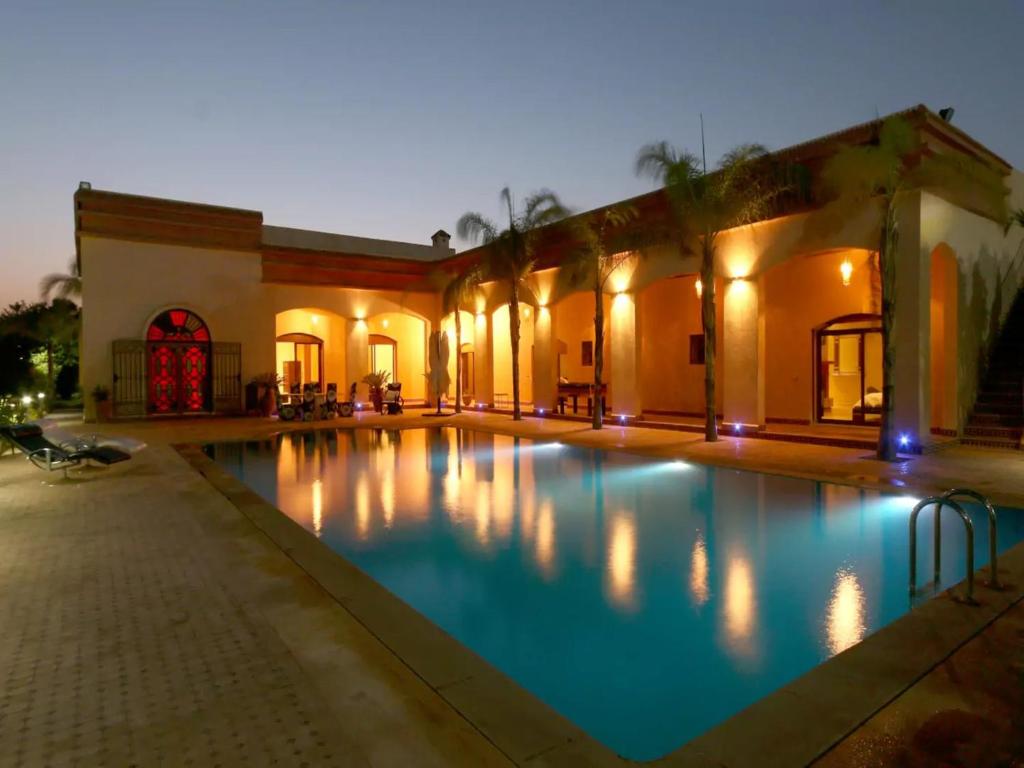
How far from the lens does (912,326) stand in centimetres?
1033

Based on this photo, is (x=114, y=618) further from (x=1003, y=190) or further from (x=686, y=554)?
(x=1003, y=190)

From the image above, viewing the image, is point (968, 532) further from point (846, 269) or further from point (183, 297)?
point (183, 297)

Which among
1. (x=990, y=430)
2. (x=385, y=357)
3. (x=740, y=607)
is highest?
(x=385, y=357)

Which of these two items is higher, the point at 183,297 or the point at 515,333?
the point at 183,297

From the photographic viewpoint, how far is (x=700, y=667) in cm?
372

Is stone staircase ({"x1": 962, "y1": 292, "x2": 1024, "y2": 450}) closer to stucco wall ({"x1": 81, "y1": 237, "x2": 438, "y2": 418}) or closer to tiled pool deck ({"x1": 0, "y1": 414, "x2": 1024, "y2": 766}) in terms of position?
tiled pool deck ({"x1": 0, "y1": 414, "x2": 1024, "y2": 766})

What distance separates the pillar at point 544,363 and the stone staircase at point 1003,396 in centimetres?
985

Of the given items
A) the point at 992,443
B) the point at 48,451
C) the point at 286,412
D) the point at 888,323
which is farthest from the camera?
the point at 286,412

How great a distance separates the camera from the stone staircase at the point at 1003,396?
437 inches

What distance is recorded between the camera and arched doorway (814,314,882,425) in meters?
13.8

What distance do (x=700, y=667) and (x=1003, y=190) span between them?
11877 millimetres

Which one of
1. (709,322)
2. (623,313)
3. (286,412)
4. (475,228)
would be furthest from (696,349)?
(286,412)

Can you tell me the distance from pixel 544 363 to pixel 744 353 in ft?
21.1

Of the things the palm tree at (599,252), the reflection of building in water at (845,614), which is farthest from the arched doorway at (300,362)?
the reflection of building in water at (845,614)
